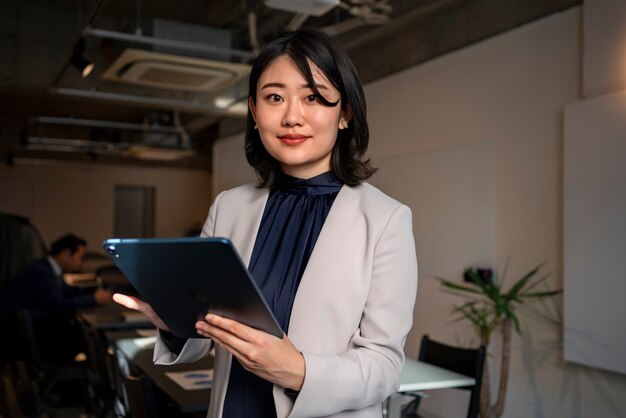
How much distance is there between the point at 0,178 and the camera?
13.8m

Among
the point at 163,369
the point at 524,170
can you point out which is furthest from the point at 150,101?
the point at 163,369

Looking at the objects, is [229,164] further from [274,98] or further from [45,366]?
[274,98]

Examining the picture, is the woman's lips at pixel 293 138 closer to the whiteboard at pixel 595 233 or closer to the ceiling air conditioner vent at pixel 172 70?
the whiteboard at pixel 595 233

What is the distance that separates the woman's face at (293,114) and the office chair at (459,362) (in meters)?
2.29

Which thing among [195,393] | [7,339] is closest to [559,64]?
[195,393]

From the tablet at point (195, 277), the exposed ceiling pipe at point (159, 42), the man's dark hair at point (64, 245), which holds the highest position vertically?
the exposed ceiling pipe at point (159, 42)

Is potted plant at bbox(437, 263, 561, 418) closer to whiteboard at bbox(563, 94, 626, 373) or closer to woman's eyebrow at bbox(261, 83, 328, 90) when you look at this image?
whiteboard at bbox(563, 94, 626, 373)

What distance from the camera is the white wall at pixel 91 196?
553 inches

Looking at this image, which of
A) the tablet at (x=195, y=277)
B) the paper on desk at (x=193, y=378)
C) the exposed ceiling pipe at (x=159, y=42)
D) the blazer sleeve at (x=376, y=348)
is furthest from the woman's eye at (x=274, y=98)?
the exposed ceiling pipe at (x=159, y=42)

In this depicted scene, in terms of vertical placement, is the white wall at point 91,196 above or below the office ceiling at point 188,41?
below

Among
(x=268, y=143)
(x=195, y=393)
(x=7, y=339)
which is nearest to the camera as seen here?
(x=268, y=143)

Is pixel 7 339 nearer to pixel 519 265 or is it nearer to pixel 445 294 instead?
pixel 445 294

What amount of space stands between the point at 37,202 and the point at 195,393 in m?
12.7

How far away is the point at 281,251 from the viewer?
1.25 meters
